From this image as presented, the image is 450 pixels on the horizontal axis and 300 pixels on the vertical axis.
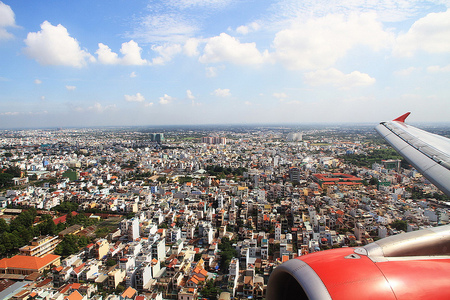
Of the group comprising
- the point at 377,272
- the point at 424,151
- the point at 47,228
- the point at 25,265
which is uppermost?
the point at 424,151

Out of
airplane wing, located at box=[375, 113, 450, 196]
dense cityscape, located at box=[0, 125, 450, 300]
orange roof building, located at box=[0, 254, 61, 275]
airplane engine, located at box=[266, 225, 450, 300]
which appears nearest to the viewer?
airplane engine, located at box=[266, 225, 450, 300]

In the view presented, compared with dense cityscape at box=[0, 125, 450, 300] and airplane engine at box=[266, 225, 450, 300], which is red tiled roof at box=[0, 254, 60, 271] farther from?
airplane engine at box=[266, 225, 450, 300]

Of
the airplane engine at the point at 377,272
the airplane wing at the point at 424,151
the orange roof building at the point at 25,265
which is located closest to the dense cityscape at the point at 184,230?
the orange roof building at the point at 25,265

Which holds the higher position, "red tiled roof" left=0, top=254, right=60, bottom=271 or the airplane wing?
the airplane wing

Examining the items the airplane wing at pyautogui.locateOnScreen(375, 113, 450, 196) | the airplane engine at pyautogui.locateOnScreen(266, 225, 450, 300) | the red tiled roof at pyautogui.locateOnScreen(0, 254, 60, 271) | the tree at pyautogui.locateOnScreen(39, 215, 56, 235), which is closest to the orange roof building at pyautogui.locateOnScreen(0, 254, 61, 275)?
the red tiled roof at pyautogui.locateOnScreen(0, 254, 60, 271)

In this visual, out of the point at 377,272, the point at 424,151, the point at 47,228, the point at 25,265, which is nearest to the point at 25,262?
the point at 25,265

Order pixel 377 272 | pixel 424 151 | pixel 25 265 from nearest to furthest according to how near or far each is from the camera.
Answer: pixel 377 272 < pixel 424 151 < pixel 25 265

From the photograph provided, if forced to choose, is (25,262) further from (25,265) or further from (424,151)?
(424,151)
